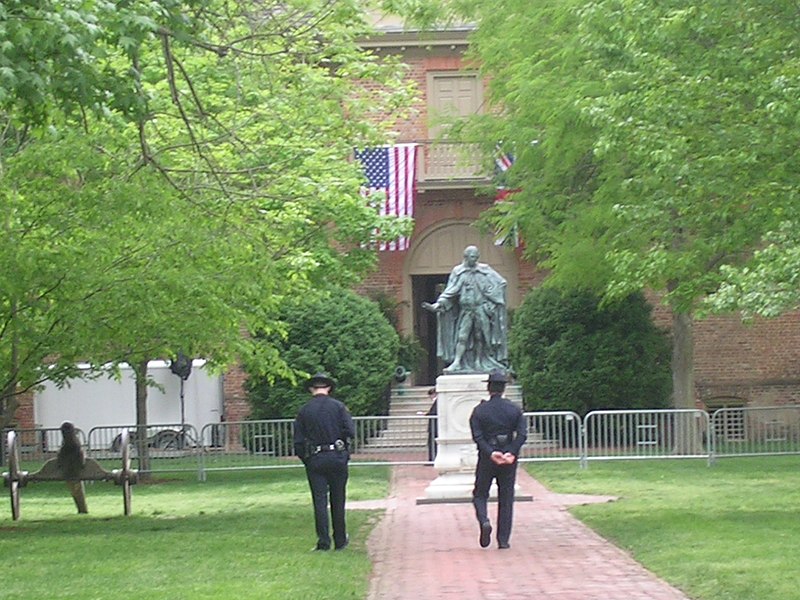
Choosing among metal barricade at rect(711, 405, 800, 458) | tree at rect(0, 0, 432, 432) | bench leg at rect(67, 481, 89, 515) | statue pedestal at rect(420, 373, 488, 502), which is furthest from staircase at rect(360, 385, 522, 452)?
bench leg at rect(67, 481, 89, 515)

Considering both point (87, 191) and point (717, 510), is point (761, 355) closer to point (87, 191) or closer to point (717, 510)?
point (717, 510)

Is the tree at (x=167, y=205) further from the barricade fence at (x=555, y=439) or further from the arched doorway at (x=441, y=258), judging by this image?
the arched doorway at (x=441, y=258)

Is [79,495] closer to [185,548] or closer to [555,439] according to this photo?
[185,548]

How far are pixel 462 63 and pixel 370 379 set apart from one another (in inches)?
327

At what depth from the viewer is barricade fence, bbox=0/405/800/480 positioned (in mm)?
30078

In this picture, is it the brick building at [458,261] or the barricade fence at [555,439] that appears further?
the brick building at [458,261]

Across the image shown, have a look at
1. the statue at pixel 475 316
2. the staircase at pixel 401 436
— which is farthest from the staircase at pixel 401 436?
the statue at pixel 475 316

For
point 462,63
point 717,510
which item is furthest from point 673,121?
point 462,63

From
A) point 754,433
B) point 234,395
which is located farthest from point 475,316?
point 234,395

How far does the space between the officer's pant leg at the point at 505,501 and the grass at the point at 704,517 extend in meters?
1.14

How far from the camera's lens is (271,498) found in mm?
24609

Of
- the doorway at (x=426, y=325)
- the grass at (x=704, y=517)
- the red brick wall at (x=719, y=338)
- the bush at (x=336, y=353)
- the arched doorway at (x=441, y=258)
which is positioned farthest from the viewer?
the doorway at (x=426, y=325)

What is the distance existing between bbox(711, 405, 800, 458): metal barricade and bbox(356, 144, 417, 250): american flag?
→ 407 inches

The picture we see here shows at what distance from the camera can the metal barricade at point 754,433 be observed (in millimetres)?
30250
